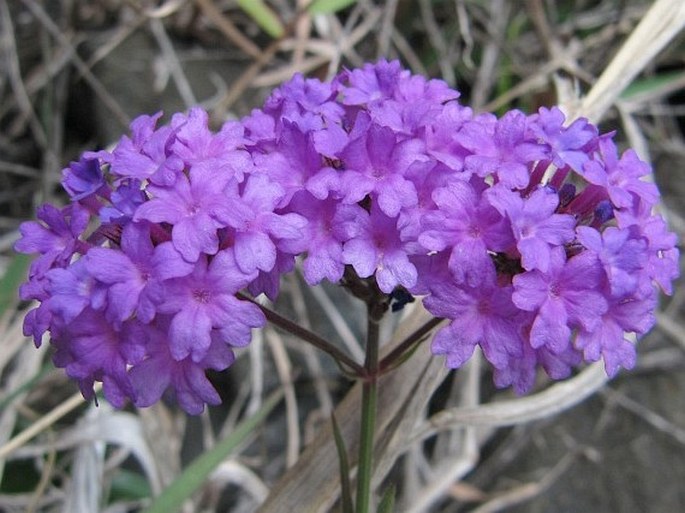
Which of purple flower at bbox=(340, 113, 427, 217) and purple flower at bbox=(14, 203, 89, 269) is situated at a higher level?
purple flower at bbox=(14, 203, 89, 269)

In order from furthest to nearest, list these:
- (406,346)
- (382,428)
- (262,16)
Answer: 1. (262,16)
2. (382,428)
3. (406,346)

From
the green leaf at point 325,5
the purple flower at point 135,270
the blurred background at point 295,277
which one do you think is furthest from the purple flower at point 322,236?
the green leaf at point 325,5

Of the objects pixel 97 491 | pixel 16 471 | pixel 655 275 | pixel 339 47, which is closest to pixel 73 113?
pixel 339 47

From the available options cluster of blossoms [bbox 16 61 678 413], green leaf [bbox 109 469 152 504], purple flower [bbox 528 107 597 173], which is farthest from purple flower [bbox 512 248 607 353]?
green leaf [bbox 109 469 152 504]

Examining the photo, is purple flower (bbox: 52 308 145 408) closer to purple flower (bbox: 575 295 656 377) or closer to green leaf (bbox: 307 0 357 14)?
purple flower (bbox: 575 295 656 377)

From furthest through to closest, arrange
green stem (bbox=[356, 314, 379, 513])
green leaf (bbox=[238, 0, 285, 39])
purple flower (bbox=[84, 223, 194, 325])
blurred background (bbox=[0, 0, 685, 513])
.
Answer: green leaf (bbox=[238, 0, 285, 39]) → blurred background (bbox=[0, 0, 685, 513]) → green stem (bbox=[356, 314, 379, 513]) → purple flower (bbox=[84, 223, 194, 325])

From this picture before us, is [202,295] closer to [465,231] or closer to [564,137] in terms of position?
[465,231]

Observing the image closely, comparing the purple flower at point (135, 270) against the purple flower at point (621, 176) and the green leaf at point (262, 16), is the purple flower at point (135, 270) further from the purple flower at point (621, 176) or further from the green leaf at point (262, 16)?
the green leaf at point (262, 16)

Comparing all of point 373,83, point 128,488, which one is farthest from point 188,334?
point 128,488
